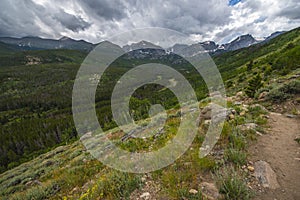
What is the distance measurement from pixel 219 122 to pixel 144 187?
163 inches

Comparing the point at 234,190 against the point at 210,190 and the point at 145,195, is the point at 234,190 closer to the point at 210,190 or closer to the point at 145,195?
the point at 210,190

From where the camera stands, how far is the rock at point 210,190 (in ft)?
10.2

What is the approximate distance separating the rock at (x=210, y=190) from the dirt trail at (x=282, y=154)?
0.73 m

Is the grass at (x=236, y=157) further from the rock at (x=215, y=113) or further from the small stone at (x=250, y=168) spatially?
the rock at (x=215, y=113)

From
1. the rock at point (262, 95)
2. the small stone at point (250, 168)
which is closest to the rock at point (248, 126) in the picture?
the small stone at point (250, 168)

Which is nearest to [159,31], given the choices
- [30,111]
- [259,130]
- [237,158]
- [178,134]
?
[178,134]

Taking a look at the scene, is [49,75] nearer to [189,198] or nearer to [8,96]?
[8,96]

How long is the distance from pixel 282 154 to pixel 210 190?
2.66m

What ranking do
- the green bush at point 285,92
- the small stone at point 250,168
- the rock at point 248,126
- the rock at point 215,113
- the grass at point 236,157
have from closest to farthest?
the small stone at point 250,168 < the grass at point 236,157 < the rock at point 248,126 < the rock at point 215,113 < the green bush at point 285,92

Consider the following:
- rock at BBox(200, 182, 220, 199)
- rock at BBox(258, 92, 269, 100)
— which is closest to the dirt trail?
rock at BBox(200, 182, 220, 199)

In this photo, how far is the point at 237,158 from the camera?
403 centimetres

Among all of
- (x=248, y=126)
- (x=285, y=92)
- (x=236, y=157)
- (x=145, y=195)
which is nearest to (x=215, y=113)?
(x=248, y=126)

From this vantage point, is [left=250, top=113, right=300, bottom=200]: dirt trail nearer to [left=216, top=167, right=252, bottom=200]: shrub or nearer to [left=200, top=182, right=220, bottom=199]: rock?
[left=216, top=167, right=252, bottom=200]: shrub

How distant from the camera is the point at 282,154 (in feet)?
14.2
